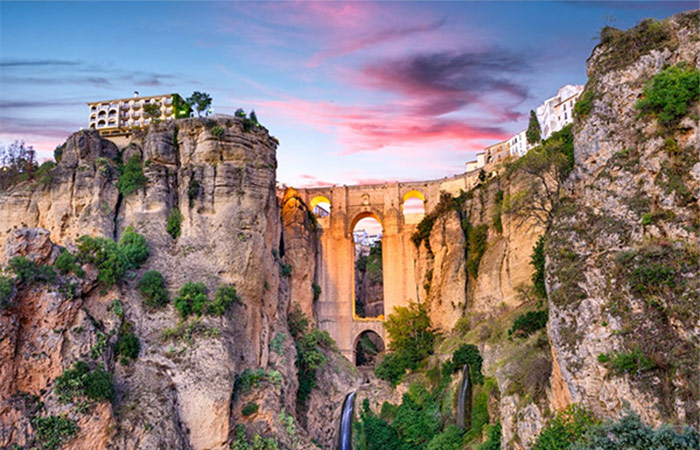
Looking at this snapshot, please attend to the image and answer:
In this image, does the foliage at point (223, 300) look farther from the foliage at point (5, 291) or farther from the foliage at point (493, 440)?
the foliage at point (493, 440)

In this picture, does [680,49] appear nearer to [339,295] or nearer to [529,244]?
[529,244]

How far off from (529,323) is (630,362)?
1373 centimetres

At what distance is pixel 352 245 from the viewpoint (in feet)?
185

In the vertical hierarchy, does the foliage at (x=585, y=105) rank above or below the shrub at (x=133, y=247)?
above

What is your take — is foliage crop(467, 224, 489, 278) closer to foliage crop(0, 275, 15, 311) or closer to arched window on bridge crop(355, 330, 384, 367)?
arched window on bridge crop(355, 330, 384, 367)

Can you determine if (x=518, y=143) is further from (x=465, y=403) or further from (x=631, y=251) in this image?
(x=631, y=251)

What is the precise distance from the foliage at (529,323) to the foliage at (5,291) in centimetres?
2388

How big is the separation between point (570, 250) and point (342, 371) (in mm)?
27465

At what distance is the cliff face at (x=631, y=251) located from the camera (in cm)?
1738

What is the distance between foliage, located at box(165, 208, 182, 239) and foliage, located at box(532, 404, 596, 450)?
24.3 metres

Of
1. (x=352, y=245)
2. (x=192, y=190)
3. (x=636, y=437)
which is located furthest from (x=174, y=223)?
(x=636, y=437)

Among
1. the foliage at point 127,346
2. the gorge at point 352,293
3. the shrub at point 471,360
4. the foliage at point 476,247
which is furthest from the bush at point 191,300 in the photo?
the foliage at point 476,247

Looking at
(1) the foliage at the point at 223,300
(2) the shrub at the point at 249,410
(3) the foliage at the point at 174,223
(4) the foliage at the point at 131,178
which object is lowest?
(2) the shrub at the point at 249,410

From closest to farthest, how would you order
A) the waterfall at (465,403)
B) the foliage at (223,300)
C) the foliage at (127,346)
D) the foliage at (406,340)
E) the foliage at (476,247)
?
the foliage at (127,346), the foliage at (223,300), the waterfall at (465,403), the foliage at (476,247), the foliage at (406,340)
